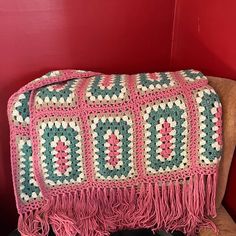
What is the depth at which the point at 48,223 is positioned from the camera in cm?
116

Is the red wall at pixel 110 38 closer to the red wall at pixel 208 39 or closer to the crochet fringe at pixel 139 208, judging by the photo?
the red wall at pixel 208 39

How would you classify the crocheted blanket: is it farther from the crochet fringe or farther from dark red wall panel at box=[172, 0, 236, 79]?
dark red wall panel at box=[172, 0, 236, 79]

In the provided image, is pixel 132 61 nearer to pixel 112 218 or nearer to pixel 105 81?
pixel 105 81

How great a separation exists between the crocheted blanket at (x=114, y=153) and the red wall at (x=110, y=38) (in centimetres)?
16

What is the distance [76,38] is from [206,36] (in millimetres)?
487

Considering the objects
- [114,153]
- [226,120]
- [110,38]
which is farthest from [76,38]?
[226,120]

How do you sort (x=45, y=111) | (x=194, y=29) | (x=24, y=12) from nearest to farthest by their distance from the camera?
(x=45, y=111) → (x=24, y=12) → (x=194, y=29)

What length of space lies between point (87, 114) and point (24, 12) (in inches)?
17.8

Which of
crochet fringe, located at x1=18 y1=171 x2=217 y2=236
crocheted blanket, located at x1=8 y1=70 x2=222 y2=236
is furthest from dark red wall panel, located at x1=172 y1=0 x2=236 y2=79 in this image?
crochet fringe, located at x1=18 y1=171 x2=217 y2=236

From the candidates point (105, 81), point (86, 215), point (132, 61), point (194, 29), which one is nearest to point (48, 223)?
point (86, 215)

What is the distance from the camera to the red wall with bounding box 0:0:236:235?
1.25m

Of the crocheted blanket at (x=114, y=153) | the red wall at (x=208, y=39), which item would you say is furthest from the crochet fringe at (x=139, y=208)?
the red wall at (x=208, y=39)

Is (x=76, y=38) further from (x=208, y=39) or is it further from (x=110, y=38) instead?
(x=208, y=39)

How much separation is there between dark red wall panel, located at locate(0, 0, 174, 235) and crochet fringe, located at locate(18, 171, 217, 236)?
1.30ft
